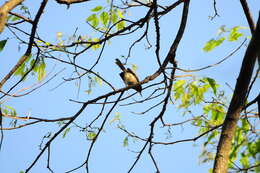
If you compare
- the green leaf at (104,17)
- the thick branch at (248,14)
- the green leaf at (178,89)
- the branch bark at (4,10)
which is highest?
the green leaf at (104,17)

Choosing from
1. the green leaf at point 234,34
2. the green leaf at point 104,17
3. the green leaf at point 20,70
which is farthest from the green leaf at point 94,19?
the green leaf at point 234,34

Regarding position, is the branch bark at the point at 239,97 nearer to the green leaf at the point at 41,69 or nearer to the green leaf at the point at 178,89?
the green leaf at the point at 178,89

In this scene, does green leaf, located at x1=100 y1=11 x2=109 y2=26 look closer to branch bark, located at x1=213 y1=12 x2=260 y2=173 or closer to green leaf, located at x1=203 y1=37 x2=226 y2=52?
green leaf, located at x1=203 y1=37 x2=226 y2=52

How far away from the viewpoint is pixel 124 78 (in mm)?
7012

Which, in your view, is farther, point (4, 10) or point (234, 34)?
point (234, 34)

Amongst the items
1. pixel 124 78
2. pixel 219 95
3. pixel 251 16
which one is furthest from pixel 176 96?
pixel 124 78

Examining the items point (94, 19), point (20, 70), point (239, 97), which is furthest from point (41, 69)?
point (239, 97)

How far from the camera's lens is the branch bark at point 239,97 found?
2.59 metres

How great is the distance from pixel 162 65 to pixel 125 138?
136cm

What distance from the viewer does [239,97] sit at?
9.00ft

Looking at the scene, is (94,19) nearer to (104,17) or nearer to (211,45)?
(104,17)

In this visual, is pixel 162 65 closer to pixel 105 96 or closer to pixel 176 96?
A: pixel 105 96

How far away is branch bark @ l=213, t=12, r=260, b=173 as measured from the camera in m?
2.59


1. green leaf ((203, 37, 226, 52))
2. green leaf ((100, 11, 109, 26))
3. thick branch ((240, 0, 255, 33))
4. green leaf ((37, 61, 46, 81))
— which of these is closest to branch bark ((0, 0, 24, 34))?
green leaf ((37, 61, 46, 81))
